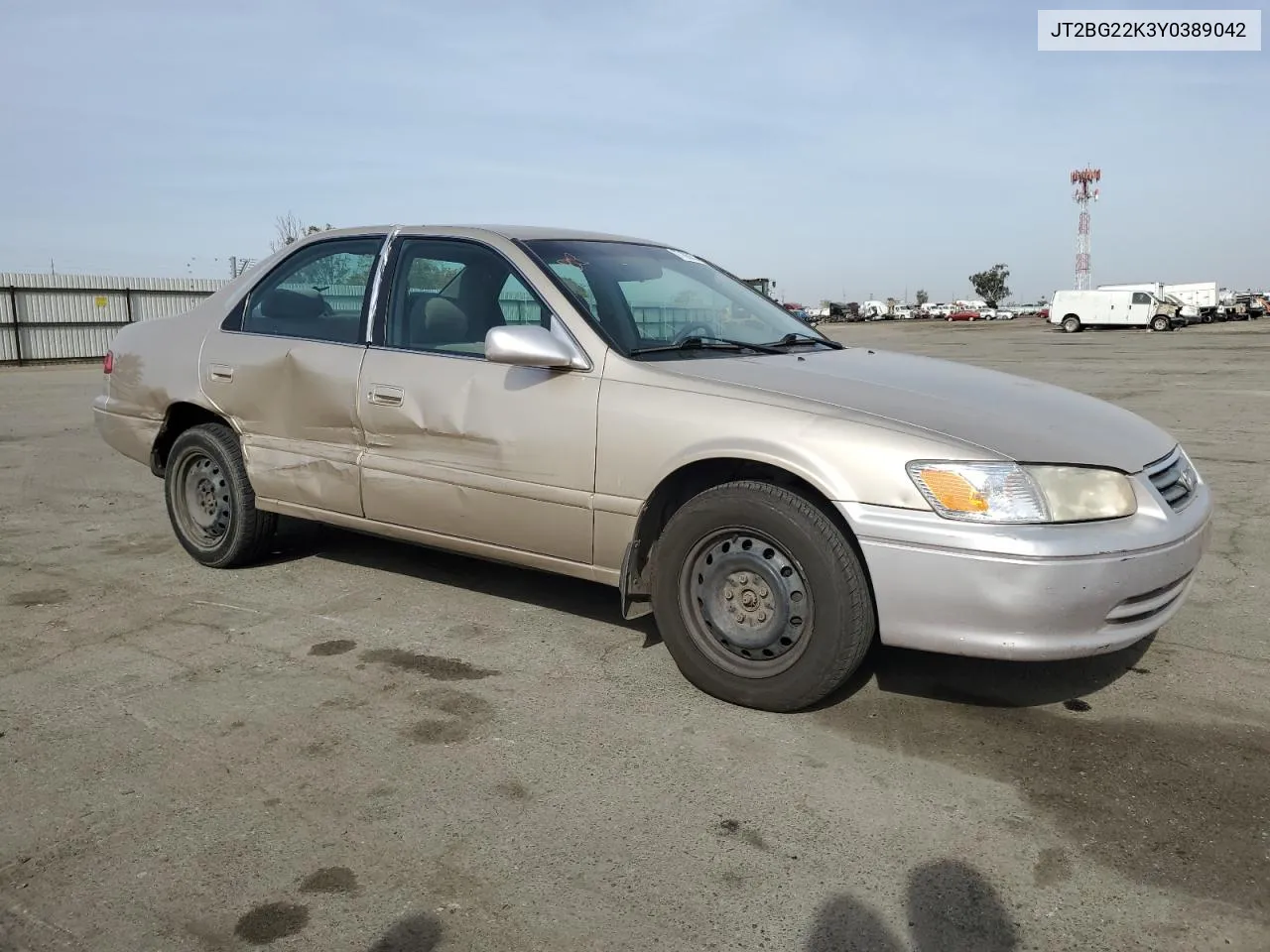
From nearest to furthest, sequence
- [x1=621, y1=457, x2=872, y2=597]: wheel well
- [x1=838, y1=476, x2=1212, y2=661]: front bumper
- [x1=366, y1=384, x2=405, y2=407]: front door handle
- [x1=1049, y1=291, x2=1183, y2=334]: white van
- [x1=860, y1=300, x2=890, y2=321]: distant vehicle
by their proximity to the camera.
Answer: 1. [x1=838, y1=476, x2=1212, y2=661]: front bumper
2. [x1=621, y1=457, x2=872, y2=597]: wheel well
3. [x1=366, y1=384, x2=405, y2=407]: front door handle
4. [x1=1049, y1=291, x2=1183, y2=334]: white van
5. [x1=860, y1=300, x2=890, y2=321]: distant vehicle

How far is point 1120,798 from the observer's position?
2801mm

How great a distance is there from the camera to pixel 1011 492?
2975 millimetres

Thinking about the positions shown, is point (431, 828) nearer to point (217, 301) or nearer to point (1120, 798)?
point (1120, 798)

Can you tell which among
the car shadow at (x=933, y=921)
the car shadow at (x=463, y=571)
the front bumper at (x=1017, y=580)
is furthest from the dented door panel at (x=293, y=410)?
the car shadow at (x=933, y=921)

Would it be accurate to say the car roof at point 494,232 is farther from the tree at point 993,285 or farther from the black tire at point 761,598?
the tree at point 993,285

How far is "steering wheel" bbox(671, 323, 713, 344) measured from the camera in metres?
3.99

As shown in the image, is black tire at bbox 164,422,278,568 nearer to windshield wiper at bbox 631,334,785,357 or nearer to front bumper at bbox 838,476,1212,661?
windshield wiper at bbox 631,334,785,357

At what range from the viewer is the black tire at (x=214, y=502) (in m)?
4.94

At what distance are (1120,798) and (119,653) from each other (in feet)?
11.5

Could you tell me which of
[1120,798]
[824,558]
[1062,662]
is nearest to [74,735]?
[824,558]

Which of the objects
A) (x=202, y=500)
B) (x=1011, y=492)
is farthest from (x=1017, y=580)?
(x=202, y=500)

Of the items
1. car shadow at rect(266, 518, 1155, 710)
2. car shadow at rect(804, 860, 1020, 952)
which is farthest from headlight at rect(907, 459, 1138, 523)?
car shadow at rect(804, 860, 1020, 952)

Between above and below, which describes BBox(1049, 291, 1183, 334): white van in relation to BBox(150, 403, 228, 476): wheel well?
above

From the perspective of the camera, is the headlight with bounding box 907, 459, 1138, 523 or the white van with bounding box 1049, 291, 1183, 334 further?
the white van with bounding box 1049, 291, 1183, 334
